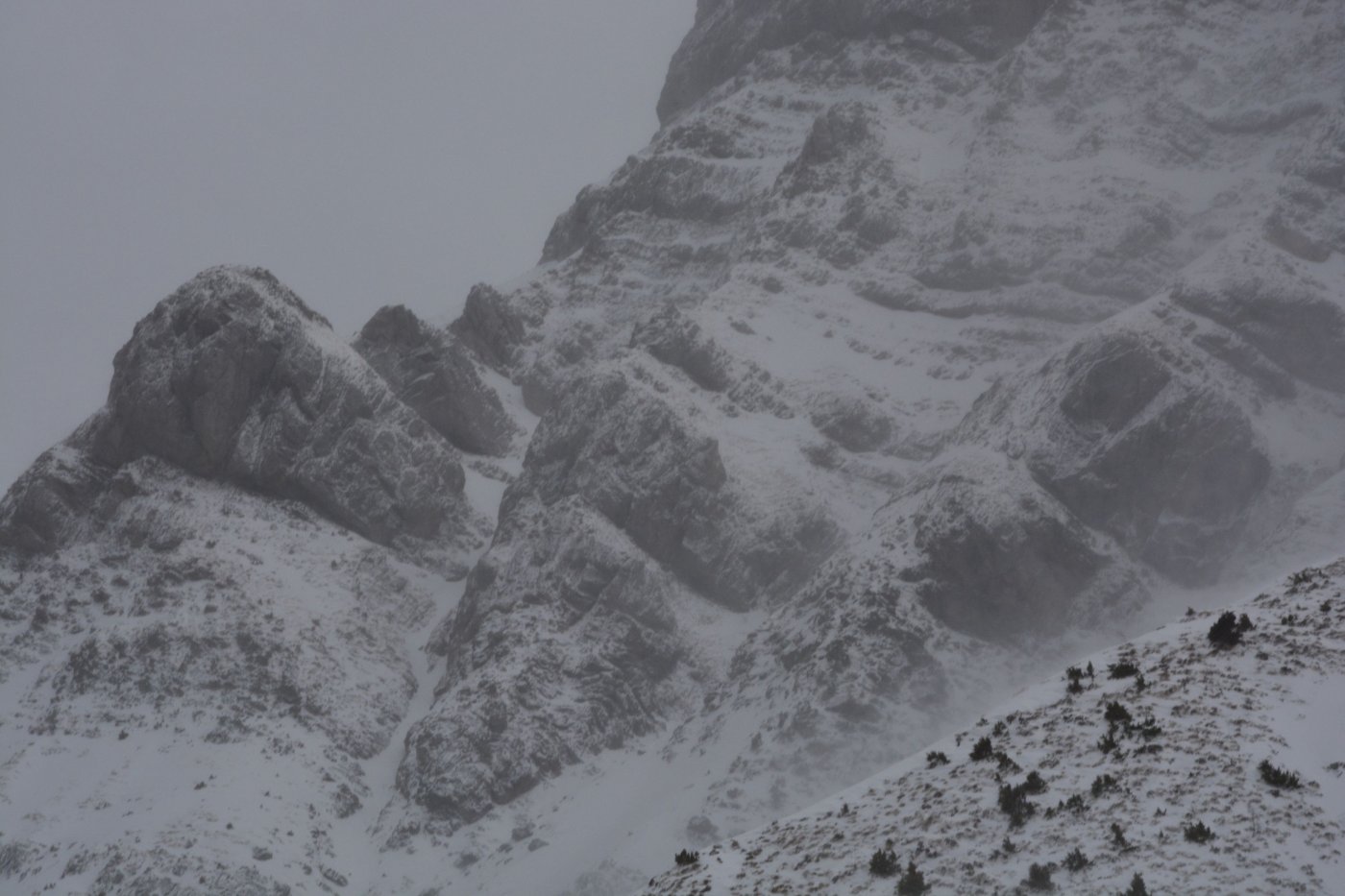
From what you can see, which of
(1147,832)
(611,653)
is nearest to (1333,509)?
(611,653)

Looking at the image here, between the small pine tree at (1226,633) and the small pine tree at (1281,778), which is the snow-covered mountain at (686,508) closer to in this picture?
the small pine tree at (1226,633)

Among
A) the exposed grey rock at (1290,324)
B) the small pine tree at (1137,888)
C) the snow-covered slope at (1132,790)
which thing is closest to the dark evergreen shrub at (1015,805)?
the snow-covered slope at (1132,790)

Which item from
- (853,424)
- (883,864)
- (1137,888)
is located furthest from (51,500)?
(1137,888)

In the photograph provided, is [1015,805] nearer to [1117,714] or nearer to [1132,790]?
[1132,790]

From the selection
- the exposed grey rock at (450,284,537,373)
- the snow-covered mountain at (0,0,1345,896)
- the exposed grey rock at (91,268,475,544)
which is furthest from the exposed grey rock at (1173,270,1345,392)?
the exposed grey rock at (450,284,537,373)

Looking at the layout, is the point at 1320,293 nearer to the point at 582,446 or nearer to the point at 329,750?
the point at 582,446

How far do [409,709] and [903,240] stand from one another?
7645 centimetres

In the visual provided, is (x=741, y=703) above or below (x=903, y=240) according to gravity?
below

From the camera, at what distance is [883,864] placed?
26.0 meters

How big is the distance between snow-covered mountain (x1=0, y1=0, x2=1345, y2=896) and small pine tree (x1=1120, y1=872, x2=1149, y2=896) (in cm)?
5523

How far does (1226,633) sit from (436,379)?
335 ft

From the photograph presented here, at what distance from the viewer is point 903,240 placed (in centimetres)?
13712

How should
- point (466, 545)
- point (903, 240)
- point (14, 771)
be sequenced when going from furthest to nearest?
1. point (903, 240)
2. point (466, 545)
3. point (14, 771)

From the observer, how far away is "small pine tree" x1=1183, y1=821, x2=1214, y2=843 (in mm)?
22969
